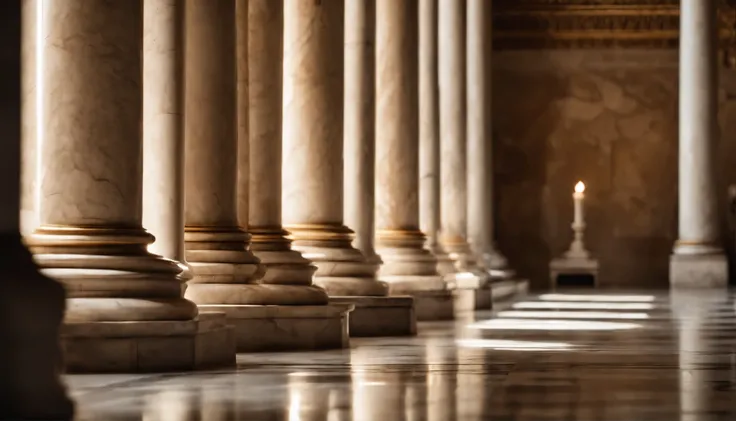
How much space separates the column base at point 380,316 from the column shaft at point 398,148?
759cm

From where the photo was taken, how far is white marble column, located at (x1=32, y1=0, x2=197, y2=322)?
2308 cm

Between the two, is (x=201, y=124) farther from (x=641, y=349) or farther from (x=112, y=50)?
(x=641, y=349)

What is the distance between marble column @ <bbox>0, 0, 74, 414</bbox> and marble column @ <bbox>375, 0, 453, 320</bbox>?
31.2 m

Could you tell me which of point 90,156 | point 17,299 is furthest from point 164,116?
point 17,299

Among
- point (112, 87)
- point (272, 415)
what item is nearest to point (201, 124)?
point (112, 87)

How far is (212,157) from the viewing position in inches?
1150

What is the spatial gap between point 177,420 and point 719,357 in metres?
13.9

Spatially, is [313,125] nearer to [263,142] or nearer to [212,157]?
[263,142]

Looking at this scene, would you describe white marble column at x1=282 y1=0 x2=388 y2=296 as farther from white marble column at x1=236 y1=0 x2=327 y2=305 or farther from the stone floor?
the stone floor

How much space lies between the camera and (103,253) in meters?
23.6

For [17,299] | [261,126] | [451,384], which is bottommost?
[451,384]

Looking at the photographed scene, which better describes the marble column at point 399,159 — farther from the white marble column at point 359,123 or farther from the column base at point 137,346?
the column base at point 137,346

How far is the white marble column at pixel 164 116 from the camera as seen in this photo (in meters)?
27.2

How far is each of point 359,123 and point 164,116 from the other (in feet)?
44.9
